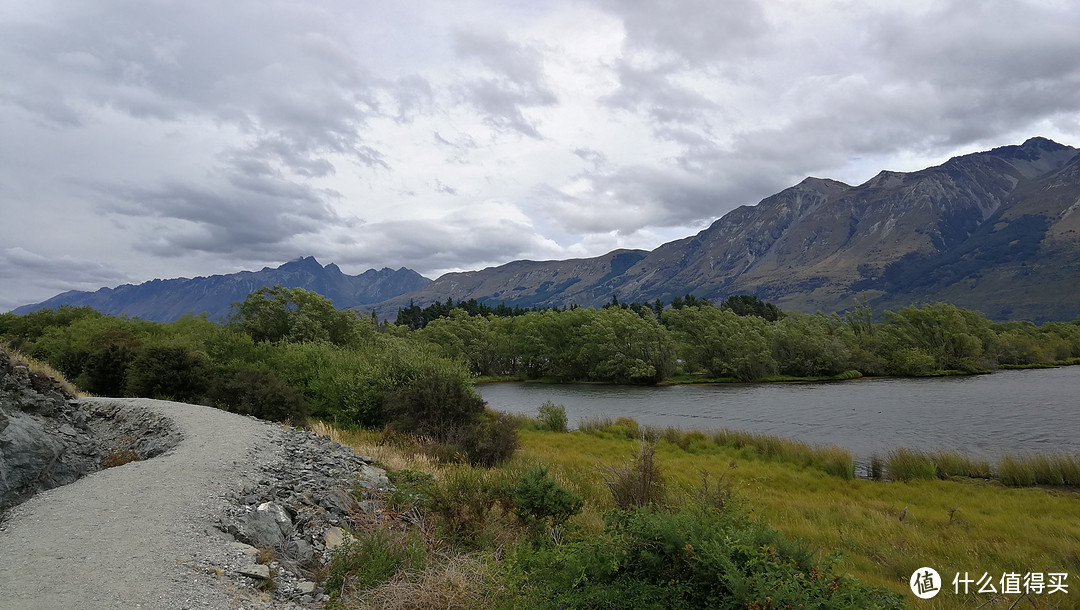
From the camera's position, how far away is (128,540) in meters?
6.76

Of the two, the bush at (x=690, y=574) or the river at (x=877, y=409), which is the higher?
the bush at (x=690, y=574)

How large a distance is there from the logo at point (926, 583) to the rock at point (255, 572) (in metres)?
8.08

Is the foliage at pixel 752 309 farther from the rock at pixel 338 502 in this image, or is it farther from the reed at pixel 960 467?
the rock at pixel 338 502

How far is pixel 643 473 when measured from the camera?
9.74m

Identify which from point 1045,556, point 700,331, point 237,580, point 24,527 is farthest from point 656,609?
point 700,331

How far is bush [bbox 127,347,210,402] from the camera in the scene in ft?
65.9

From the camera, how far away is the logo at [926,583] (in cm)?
674

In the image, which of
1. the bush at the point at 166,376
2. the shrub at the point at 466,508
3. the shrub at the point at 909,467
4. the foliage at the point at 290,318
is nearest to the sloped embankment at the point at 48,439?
the shrub at the point at 466,508

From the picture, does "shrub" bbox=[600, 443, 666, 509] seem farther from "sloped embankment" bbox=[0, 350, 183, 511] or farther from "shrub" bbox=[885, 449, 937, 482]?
"shrub" bbox=[885, 449, 937, 482]

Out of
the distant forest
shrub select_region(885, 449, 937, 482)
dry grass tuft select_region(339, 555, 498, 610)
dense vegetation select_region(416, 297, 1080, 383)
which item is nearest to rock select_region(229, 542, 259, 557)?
dry grass tuft select_region(339, 555, 498, 610)

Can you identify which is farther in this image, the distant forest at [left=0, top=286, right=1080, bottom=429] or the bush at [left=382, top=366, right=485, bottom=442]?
the distant forest at [left=0, top=286, right=1080, bottom=429]

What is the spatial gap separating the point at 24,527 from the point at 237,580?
3679mm

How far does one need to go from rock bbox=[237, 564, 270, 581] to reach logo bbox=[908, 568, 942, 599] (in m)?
8.08

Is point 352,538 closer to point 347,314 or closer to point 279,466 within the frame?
point 279,466
